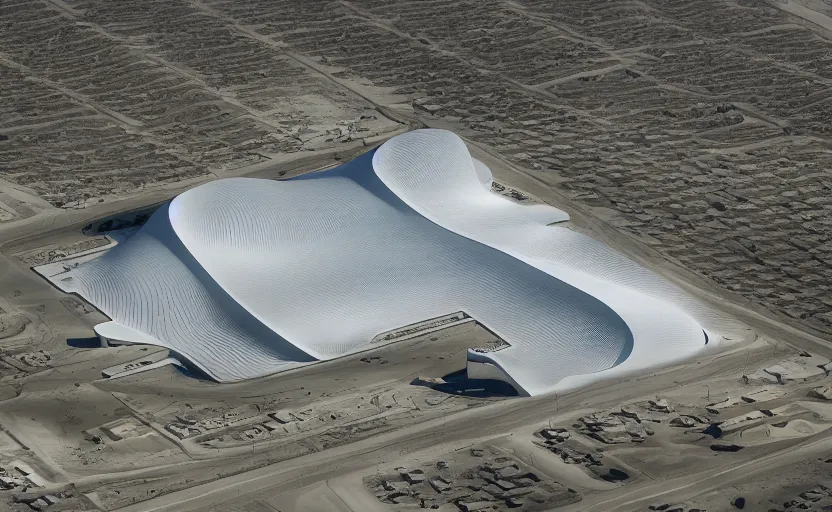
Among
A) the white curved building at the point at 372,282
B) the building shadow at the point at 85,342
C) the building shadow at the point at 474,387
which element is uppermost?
the white curved building at the point at 372,282

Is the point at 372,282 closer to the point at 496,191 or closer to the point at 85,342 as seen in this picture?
the point at 85,342

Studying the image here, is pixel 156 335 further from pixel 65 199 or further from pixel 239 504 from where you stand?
pixel 65 199

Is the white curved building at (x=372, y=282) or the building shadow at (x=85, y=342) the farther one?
the building shadow at (x=85, y=342)

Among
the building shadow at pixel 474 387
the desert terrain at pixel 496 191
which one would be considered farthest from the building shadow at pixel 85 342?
the building shadow at pixel 474 387

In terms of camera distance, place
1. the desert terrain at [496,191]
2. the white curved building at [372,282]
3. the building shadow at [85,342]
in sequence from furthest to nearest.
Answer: the building shadow at [85,342] → the white curved building at [372,282] → the desert terrain at [496,191]

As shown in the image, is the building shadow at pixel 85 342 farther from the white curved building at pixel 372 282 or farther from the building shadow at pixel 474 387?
the building shadow at pixel 474 387

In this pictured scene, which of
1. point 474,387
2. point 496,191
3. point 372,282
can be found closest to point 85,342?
point 372,282

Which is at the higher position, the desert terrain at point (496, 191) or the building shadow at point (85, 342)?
the desert terrain at point (496, 191)
